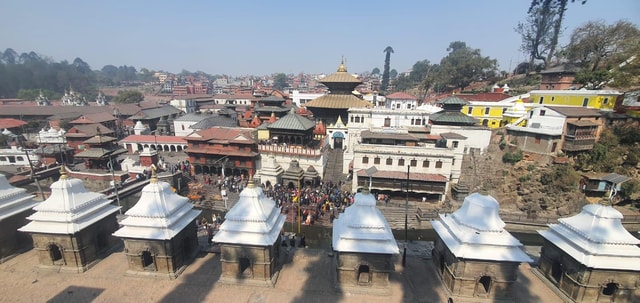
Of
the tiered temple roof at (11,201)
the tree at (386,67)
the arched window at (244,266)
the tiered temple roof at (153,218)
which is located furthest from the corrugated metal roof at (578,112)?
the tree at (386,67)

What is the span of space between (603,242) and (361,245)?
8.80m

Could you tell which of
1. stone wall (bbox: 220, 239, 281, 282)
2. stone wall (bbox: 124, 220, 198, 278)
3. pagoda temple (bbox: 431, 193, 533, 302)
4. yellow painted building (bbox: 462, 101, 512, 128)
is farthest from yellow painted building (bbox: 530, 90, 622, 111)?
stone wall (bbox: 124, 220, 198, 278)

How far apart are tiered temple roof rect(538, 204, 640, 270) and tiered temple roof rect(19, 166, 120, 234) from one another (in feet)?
66.7

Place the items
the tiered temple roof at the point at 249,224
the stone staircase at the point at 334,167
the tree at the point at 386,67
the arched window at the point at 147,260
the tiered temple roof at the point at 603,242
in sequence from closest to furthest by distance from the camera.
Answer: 1. the tiered temple roof at the point at 603,242
2. the tiered temple roof at the point at 249,224
3. the arched window at the point at 147,260
4. the stone staircase at the point at 334,167
5. the tree at the point at 386,67

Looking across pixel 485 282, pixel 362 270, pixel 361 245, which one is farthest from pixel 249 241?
pixel 485 282

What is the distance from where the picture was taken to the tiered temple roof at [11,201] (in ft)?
42.8

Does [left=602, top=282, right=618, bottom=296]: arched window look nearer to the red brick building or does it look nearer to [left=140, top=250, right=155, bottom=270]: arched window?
[left=140, top=250, right=155, bottom=270]: arched window

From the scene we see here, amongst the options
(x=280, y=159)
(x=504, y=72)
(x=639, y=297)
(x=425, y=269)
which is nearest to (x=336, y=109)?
(x=280, y=159)

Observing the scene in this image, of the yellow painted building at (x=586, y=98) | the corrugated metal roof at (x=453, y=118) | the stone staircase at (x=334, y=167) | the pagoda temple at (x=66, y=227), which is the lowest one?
the stone staircase at (x=334, y=167)

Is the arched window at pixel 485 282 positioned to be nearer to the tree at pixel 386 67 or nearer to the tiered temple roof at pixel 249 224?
the tiered temple roof at pixel 249 224

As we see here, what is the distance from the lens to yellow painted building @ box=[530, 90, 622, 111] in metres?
28.6

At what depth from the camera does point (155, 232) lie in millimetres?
11281

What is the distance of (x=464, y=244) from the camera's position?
10500mm

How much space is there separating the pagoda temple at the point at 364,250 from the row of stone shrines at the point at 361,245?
0.04 m
